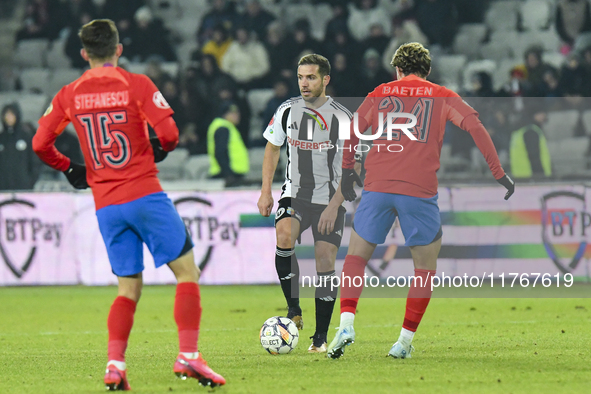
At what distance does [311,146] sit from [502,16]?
11.5m

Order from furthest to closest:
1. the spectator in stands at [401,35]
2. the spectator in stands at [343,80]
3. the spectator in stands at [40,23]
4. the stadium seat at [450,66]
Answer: the spectator in stands at [40,23] → the stadium seat at [450,66] → the spectator in stands at [401,35] → the spectator in stands at [343,80]

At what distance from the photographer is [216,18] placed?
632 inches

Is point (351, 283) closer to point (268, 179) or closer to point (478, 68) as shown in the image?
point (268, 179)

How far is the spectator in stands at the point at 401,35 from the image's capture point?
14.9 m

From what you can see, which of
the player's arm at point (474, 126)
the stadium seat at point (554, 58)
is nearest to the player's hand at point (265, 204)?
the player's arm at point (474, 126)

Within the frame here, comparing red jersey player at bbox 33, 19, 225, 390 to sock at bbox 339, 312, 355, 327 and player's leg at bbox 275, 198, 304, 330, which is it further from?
player's leg at bbox 275, 198, 304, 330

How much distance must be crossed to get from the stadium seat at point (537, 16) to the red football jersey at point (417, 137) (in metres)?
11.4

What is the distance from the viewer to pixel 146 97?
460cm

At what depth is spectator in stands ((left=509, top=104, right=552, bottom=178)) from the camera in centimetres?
1173

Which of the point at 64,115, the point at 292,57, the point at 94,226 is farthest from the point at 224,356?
the point at 292,57

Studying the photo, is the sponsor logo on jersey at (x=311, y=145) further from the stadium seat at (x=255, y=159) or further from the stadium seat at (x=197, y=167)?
the stadium seat at (x=255, y=159)

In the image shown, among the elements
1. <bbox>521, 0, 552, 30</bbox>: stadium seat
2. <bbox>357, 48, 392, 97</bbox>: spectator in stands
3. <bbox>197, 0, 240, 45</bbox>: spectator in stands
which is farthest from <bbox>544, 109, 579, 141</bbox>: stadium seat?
<bbox>197, 0, 240, 45</bbox>: spectator in stands

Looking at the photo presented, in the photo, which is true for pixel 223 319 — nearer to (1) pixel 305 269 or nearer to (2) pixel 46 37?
(1) pixel 305 269

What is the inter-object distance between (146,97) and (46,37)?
1346 centimetres
